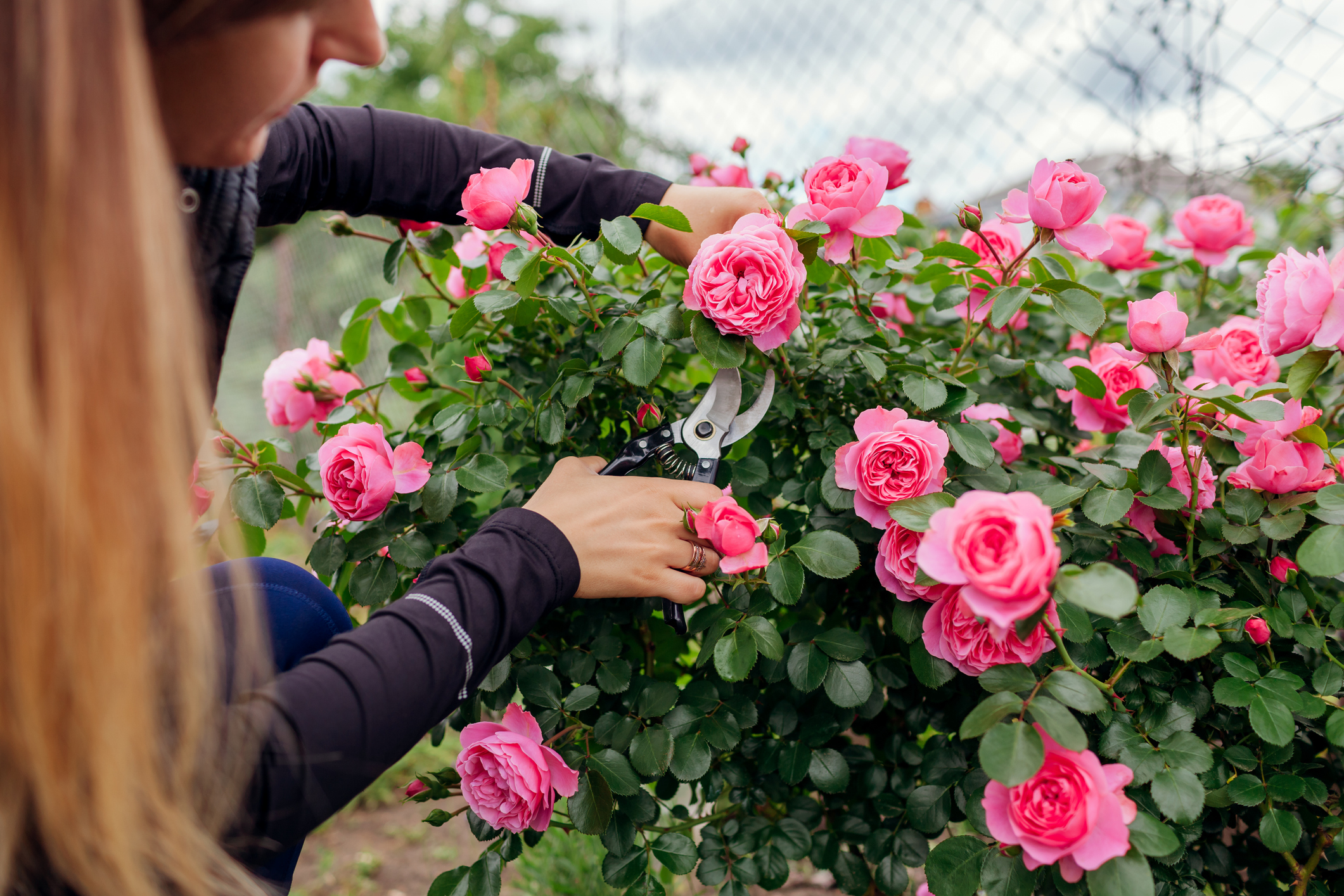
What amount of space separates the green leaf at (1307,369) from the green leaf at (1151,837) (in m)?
0.52

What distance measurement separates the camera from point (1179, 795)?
2.75ft

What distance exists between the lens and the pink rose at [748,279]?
0.91 meters

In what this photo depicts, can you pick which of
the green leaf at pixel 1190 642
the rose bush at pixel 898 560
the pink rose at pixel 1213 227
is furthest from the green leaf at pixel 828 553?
the pink rose at pixel 1213 227

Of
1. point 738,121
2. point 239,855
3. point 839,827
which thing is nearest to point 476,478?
point 239,855

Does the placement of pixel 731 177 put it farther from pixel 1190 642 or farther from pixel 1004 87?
pixel 1004 87

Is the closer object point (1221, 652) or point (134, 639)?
point (134, 639)

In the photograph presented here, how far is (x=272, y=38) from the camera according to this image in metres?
0.67

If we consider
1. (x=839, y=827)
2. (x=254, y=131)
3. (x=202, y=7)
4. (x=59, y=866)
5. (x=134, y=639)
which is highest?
(x=202, y=7)

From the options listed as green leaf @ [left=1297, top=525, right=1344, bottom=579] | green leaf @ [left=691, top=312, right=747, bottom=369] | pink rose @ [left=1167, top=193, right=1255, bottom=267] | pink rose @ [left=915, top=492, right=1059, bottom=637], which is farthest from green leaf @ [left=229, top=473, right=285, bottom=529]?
pink rose @ [left=1167, top=193, right=1255, bottom=267]

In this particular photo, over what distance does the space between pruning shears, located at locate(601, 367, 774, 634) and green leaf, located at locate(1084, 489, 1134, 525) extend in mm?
404

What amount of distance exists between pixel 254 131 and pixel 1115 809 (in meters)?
1.06

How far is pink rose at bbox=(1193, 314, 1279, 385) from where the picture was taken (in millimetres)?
1164

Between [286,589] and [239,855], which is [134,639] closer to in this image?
[239,855]

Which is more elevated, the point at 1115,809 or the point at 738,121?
the point at 1115,809
